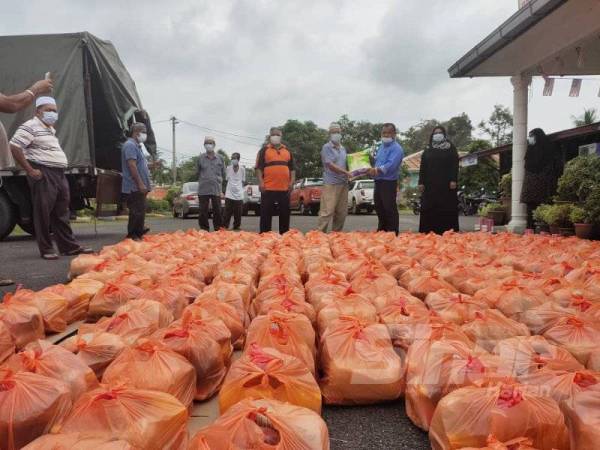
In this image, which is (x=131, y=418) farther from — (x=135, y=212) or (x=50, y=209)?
(x=135, y=212)

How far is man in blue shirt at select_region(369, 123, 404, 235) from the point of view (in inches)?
270

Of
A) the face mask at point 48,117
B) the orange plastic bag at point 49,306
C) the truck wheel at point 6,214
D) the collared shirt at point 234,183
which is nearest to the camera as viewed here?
the orange plastic bag at point 49,306

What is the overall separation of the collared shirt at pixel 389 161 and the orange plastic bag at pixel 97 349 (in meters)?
5.35

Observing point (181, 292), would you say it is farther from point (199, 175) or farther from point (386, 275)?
point (199, 175)

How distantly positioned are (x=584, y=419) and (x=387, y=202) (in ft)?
18.9

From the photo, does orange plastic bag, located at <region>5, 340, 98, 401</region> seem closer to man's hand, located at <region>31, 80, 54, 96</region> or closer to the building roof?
man's hand, located at <region>31, 80, 54, 96</region>

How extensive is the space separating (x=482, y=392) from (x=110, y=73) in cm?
858

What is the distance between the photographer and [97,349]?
1.96 metres

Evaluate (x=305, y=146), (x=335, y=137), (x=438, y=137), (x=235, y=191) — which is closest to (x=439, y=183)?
(x=438, y=137)

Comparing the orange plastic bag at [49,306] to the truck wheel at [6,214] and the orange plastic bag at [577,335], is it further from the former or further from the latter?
the truck wheel at [6,214]

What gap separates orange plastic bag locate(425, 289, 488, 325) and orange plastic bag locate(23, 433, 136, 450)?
64.4 inches

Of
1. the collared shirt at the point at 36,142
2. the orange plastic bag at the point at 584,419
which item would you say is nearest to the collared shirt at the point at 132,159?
the collared shirt at the point at 36,142

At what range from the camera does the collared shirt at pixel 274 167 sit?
737 cm

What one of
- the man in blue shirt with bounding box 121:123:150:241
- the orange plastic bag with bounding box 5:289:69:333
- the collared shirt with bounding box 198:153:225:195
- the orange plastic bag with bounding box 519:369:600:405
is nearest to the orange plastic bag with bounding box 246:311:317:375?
the orange plastic bag with bounding box 519:369:600:405
